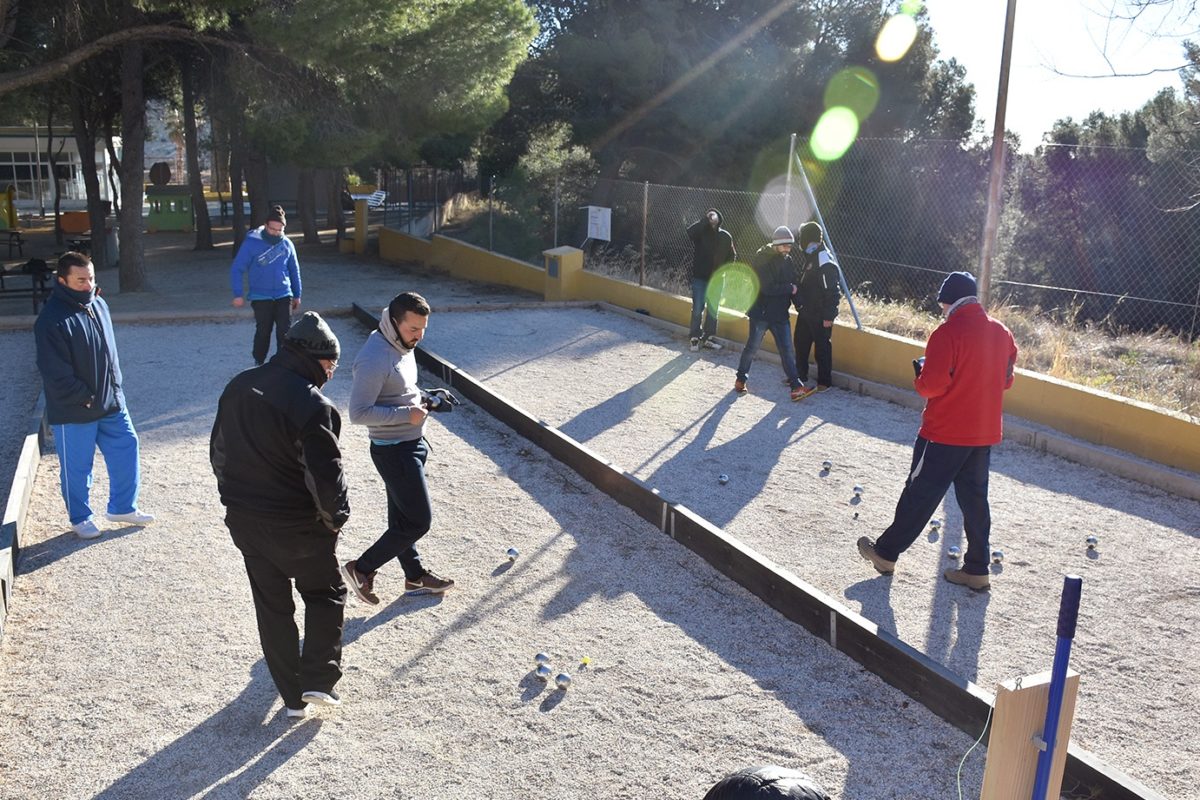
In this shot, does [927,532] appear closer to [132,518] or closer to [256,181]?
[132,518]

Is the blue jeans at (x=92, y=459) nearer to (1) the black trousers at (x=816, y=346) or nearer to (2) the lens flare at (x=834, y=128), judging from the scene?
(1) the black trousers at (x=816, y=346)

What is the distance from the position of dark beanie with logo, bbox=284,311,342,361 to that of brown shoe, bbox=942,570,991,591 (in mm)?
3920

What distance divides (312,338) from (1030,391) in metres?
7.43

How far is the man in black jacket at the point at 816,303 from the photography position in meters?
10.4

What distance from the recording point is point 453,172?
1221 inches

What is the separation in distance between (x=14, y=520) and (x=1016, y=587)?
6081 millimetres

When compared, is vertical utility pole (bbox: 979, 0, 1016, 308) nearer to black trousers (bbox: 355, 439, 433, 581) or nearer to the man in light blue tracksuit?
black trousers (bbox: 355, 439, 433, 581)

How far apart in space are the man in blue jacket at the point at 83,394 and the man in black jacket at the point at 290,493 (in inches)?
97.3

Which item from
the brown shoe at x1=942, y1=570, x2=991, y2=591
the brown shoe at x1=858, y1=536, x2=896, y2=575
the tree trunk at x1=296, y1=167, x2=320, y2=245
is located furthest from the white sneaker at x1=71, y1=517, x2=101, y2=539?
the tree trunk at x1=296, y1=167, x2=320, y2=245

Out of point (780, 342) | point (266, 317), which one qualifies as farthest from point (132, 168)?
point (780, 342)

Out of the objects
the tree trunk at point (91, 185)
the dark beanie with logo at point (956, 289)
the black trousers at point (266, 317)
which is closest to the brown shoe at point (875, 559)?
the dark beanie with logo at point (956, 289)

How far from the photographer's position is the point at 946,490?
19.5ft

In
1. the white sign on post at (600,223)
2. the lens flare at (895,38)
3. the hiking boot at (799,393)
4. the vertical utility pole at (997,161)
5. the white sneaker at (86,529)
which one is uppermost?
the lens flare at (895,38)

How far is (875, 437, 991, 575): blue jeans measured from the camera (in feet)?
19.1
